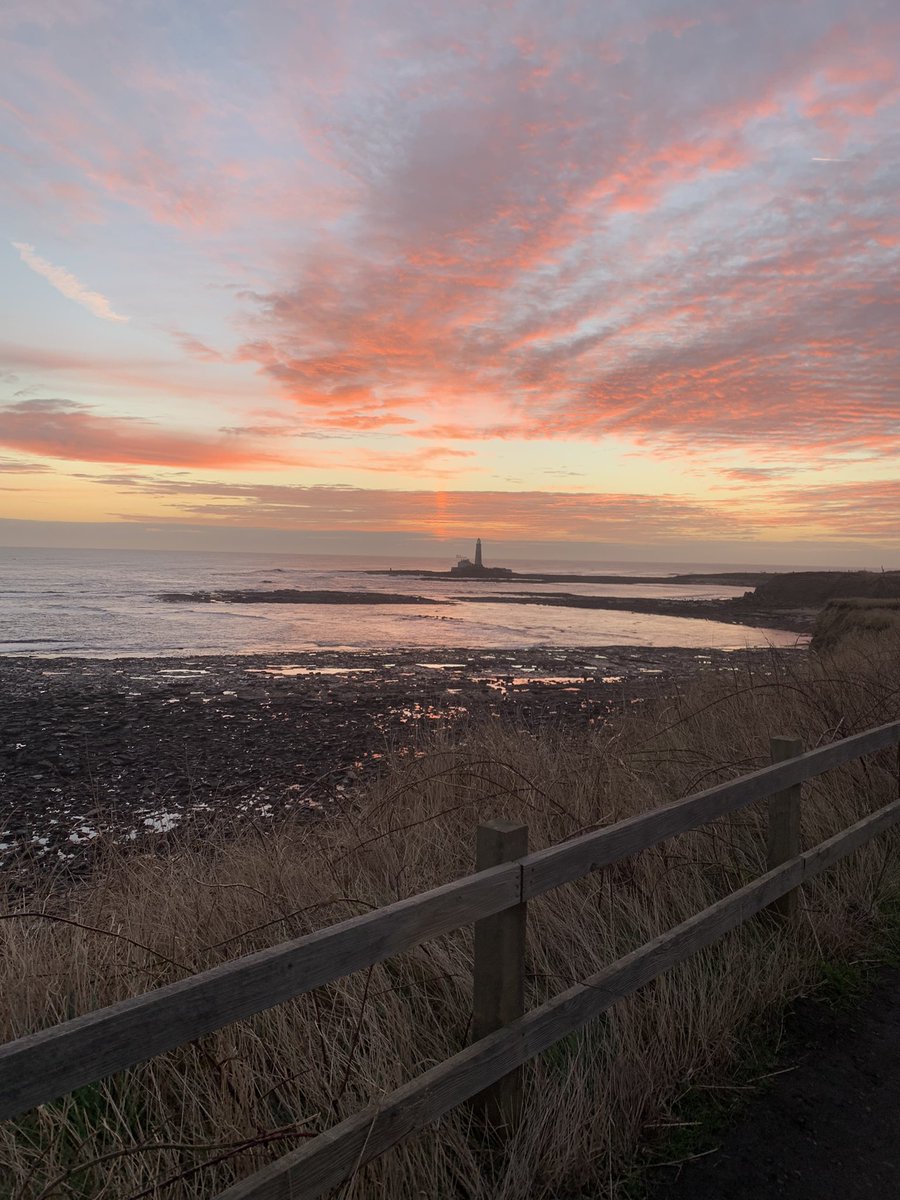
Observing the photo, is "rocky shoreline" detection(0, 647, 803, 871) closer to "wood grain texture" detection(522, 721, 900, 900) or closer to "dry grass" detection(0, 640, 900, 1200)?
"dry grass" detection(0, 640, 900, 1200)

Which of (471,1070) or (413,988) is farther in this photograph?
(413,988)

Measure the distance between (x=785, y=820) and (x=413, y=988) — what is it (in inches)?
94.9

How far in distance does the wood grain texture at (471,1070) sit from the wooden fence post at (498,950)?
8 centimetres

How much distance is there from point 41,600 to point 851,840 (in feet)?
189

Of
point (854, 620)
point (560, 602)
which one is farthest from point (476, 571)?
point (854, 620)

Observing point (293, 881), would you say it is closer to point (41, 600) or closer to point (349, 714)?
point (349, 714)

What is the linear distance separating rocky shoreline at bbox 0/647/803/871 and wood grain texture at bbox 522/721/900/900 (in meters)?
4.56

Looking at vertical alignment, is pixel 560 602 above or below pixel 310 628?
above

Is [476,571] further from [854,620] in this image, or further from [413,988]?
[413,988]

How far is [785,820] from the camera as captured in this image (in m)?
4.65

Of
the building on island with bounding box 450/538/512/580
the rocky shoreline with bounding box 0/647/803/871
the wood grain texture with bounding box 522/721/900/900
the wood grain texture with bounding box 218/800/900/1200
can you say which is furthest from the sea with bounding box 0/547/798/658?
the building on island with bounding box 450/538/512/580

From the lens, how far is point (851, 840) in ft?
17.1

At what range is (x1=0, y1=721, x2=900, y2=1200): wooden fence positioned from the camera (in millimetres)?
1899

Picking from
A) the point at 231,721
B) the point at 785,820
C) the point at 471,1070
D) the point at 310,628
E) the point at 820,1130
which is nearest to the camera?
the point at 471,1070
